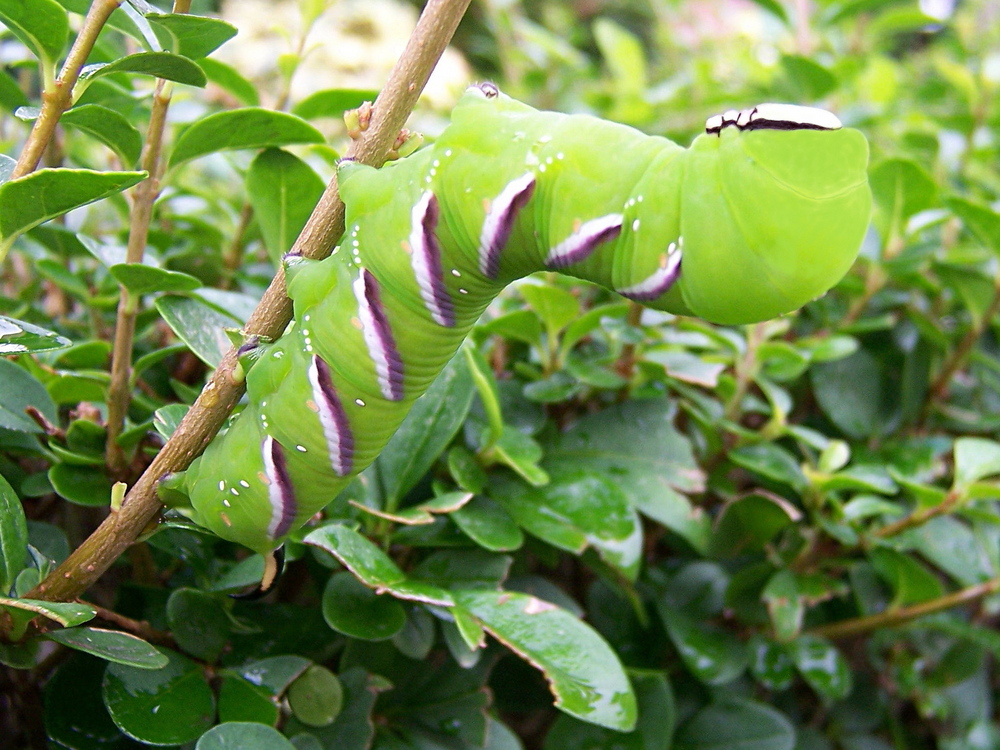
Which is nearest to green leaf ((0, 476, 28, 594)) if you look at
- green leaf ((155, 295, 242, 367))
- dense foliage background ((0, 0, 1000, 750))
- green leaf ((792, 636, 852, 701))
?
dense foliage background ((0, 0, 1000, 750))

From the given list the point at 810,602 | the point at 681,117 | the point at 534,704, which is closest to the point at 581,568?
the point at 534,704

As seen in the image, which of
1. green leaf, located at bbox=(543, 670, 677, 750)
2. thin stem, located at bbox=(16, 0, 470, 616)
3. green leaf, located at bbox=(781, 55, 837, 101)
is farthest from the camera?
green leaf, located at bbox=(781, 55, 837, 101)

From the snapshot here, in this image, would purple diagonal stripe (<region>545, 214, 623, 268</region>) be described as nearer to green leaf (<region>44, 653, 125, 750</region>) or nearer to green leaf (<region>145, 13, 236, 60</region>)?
green leaf (<region>145, 13, 236, 60</region>)

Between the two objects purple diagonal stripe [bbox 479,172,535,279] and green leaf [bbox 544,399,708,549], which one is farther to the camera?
green leaf [bbox 544,399,708,549]

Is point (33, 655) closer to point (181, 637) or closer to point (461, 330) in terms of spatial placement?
point (181, 637)

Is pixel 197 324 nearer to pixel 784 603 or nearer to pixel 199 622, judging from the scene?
pixel 199 622
